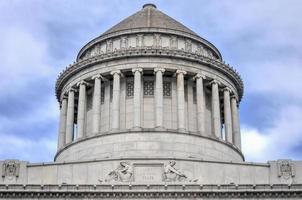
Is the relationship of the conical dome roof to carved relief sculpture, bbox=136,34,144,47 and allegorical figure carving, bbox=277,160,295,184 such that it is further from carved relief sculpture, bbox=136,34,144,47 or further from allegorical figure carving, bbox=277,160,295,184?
allegorical figure carving, bbox=277,160,295,184

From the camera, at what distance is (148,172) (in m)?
39.9

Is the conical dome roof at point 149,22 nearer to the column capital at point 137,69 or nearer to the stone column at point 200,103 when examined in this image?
the column capital at point 137,69

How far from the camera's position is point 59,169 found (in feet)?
132

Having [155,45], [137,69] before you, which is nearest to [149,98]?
[137,69]

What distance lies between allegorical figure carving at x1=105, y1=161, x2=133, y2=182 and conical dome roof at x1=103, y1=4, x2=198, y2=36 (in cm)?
1461

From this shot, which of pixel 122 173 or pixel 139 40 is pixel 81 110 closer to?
pixel 139 40

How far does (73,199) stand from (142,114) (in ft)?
36.8

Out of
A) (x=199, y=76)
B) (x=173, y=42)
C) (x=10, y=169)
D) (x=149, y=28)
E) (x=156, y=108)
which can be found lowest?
(x=10, y=169)

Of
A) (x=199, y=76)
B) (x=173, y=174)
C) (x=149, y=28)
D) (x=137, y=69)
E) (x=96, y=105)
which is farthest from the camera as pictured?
(x=149, y=28)

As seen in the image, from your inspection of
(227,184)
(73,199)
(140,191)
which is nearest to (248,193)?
(227,184)

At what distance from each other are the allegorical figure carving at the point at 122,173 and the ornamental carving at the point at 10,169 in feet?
17.9

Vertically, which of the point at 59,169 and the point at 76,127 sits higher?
the point at 76,127

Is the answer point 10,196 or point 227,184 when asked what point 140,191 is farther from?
point 10,196

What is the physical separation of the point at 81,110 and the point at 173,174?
1184 centimetres
